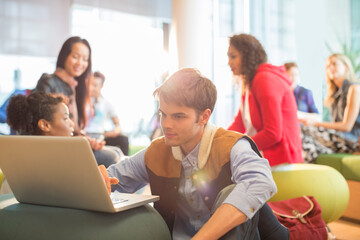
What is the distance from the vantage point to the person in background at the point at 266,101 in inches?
105

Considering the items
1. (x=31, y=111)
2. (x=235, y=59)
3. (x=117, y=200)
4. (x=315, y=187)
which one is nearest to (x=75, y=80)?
(x=31, y=111)

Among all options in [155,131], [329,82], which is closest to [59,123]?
[329,82]

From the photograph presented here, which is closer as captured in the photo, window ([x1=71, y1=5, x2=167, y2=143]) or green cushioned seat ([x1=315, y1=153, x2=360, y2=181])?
green cushioned seat ([x1=315, y1=153, x2=360, y2=181])

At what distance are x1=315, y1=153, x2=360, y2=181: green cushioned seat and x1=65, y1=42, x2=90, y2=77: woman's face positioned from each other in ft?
6.92

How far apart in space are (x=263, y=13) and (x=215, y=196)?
16.7 feet

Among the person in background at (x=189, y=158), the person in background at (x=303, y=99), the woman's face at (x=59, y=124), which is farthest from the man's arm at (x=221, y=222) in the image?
the person in background at (x=303, y=99)

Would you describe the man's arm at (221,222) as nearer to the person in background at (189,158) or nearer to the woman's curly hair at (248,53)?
the person in background at (189,158)

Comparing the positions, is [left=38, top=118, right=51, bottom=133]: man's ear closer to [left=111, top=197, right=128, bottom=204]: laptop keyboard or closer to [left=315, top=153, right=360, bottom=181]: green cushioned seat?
[left=111, top=197, right=128, bottom=204]: laptop keyboard

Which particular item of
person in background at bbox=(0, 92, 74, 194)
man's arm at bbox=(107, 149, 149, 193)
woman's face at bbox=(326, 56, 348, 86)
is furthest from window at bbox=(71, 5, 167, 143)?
man's arm at bbox=(107, 149, 149, 193)

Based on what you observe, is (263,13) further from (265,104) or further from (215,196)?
(215,196)

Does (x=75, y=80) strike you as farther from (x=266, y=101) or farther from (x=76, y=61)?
(x=266, y=101)

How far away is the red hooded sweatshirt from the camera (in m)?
2.67

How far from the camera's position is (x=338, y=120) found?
4.04m

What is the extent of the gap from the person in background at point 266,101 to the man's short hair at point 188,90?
1.23 metres
